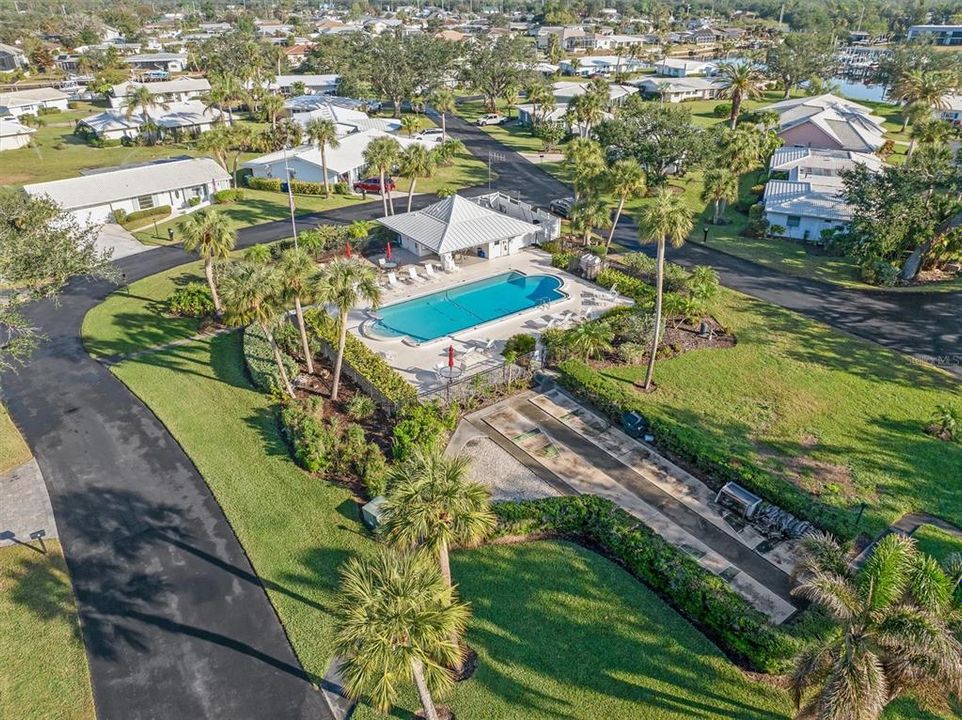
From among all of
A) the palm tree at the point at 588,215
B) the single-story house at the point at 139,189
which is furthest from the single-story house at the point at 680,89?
the single-story house at the point at 139,189

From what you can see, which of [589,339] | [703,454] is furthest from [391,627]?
[589,339]

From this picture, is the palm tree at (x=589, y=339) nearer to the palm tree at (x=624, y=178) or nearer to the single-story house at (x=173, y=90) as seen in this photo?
the palm tree at (x=624, y=178)

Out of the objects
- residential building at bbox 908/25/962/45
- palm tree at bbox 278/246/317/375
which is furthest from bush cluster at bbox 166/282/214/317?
residential building at bbox 908/25/962/45

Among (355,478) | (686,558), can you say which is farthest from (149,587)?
(686,558)

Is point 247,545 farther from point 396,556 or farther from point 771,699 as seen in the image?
point 771,699

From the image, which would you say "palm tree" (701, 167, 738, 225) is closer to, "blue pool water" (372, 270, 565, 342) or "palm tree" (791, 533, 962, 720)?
"blue pool water" (372, 270, 565, 342)
